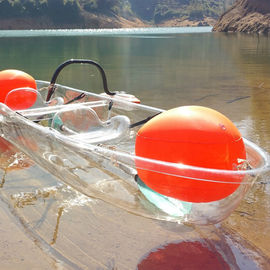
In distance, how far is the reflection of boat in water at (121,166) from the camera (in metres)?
2.78

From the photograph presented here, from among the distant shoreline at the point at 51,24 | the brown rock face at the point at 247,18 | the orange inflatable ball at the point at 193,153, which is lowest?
the distant shoreline at the point at 51,24

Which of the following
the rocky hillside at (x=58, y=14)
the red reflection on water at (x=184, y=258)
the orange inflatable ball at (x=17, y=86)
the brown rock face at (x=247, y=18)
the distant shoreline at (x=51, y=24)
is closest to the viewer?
the red reflection on water at (x=184, y=258)

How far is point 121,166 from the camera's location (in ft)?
10.7

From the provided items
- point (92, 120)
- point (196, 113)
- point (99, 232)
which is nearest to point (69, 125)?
point (92, 120)

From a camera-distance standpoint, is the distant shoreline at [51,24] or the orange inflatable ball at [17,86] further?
the distant shoreline at [51,24]

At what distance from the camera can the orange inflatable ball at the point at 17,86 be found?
21.1ft

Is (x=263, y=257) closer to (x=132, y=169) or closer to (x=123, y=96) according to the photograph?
(x=132, y=169)

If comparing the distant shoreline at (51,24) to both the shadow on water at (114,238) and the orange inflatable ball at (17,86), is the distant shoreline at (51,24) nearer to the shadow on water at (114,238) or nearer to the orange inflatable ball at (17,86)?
the orange inflatable ball at (17,86)

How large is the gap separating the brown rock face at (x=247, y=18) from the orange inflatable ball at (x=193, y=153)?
59116 millimetres

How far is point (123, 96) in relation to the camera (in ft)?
22.7

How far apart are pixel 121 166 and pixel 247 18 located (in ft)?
232

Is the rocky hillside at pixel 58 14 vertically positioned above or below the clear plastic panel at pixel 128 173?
below

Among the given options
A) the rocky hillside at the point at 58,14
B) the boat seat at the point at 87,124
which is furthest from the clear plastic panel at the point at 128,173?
the rocky hillside at the point at 58,14

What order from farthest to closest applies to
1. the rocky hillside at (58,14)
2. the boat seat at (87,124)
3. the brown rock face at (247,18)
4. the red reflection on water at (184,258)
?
the rocky hillside at (58,14)
the brown rock face at (247,18)
the boat seat at (87,124)
the red reflection on water at (184,258)
